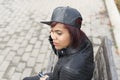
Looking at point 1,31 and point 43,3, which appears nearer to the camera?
point 1,31

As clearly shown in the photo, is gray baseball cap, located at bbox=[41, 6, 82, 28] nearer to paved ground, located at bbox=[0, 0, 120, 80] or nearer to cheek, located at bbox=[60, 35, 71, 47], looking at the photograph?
cheek, located at bbox=[60, 35, 71, 47]

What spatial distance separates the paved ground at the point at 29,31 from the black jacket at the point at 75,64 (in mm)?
2562

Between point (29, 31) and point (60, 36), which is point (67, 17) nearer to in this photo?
point (60, 36)

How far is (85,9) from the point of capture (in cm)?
839

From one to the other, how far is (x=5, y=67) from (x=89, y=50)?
309cm

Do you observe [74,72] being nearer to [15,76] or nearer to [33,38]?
[15,76]

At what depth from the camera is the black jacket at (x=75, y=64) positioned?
2.50 meters

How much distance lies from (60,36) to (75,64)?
12.1 inches

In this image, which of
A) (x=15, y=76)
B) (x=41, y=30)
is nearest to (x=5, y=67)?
(x=15, y=76)

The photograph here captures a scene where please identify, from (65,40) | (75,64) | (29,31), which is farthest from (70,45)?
(29,31)

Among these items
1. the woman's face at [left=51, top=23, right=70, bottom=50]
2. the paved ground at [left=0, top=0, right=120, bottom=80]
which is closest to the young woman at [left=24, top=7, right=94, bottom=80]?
the woman's face at [left=51, top=23, right=70, bottom=50]

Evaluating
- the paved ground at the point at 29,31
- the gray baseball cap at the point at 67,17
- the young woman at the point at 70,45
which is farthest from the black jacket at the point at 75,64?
the paved ground at the point at 29,31

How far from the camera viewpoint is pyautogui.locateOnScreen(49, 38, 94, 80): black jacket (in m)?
2.50

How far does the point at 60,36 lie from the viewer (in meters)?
2.60
